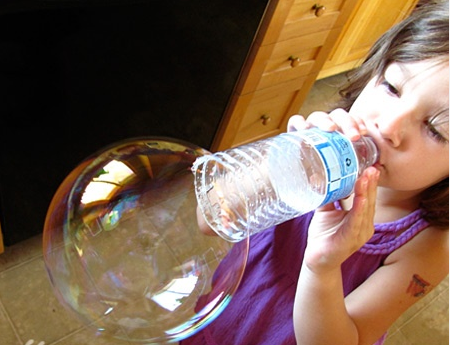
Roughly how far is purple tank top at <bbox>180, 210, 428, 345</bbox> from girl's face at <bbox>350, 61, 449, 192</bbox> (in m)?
0.13

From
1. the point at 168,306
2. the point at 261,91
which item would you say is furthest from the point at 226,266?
the point at 261,91

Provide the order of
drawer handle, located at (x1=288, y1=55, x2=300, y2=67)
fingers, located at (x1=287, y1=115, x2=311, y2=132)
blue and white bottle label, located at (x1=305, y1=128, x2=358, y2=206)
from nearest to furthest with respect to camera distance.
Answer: blue and white bottle label, located at (x1=305, y1=128, x2=358, y2=206) < fingers, located at (x1=287, y1=115, x2=311, y2=132) < drawer handle, located at (x1=288, y1=55, x2=300, y2=67)

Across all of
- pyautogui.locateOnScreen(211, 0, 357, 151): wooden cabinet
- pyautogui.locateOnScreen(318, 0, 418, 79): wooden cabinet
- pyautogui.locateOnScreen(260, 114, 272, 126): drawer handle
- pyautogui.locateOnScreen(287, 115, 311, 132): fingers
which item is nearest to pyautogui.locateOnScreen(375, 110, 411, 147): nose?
pyautogui.locateOnScreen(287, 115, 311, 132): fingers

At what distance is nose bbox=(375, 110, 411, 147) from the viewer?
641 mm

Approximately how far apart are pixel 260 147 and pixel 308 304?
0.25 meters

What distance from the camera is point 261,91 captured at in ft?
5.08

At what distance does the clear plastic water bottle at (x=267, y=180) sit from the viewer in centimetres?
59

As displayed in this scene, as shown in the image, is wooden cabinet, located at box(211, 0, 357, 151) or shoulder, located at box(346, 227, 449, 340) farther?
wooden cabinet, located at box(211, 0, 357, 151)

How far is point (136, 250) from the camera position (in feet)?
2.05

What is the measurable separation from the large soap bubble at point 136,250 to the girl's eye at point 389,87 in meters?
0.31

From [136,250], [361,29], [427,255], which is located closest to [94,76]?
[136,250]

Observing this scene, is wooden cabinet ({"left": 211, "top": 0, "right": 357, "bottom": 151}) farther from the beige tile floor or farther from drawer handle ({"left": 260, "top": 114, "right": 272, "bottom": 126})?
the beige tile floor

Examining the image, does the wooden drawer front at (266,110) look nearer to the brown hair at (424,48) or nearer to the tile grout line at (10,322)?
the brown hair at (424,48)

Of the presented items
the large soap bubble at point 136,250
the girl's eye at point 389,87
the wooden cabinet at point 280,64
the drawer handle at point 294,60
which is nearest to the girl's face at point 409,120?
the girl's eye at point 389,87
